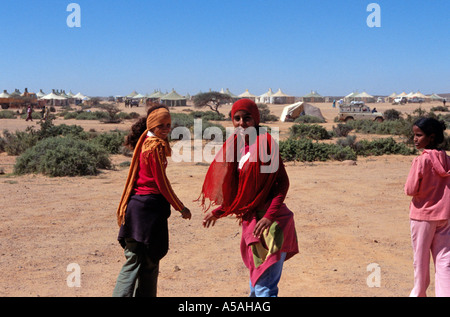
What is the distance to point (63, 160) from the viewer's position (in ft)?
37.5

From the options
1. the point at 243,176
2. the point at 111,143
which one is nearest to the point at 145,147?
the point at 243,176

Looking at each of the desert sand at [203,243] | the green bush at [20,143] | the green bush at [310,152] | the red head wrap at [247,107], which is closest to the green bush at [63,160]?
the desert sand at [203,243]

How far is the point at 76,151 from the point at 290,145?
6.17 metres

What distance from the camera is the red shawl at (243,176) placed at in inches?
129

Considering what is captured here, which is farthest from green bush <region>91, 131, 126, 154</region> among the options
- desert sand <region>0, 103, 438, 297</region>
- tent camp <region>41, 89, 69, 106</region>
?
tent camp <region>41, 89, 69, 106</region>

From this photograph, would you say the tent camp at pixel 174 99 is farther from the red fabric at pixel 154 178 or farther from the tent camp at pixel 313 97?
the red fabric at pixel 154 178

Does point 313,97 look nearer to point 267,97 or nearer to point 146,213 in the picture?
point 267,97

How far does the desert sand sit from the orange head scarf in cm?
115

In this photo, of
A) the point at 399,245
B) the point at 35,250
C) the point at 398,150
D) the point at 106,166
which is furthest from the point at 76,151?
the point at 398,150

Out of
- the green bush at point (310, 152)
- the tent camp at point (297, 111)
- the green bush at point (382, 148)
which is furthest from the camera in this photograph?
the tent camp at point (297, 111)

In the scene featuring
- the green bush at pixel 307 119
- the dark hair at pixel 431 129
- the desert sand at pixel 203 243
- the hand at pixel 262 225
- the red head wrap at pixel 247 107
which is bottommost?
the desert sand at pixel 203 243

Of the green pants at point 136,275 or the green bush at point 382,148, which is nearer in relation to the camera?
the green pants at point 136,275

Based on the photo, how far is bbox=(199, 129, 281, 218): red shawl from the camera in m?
3.27
